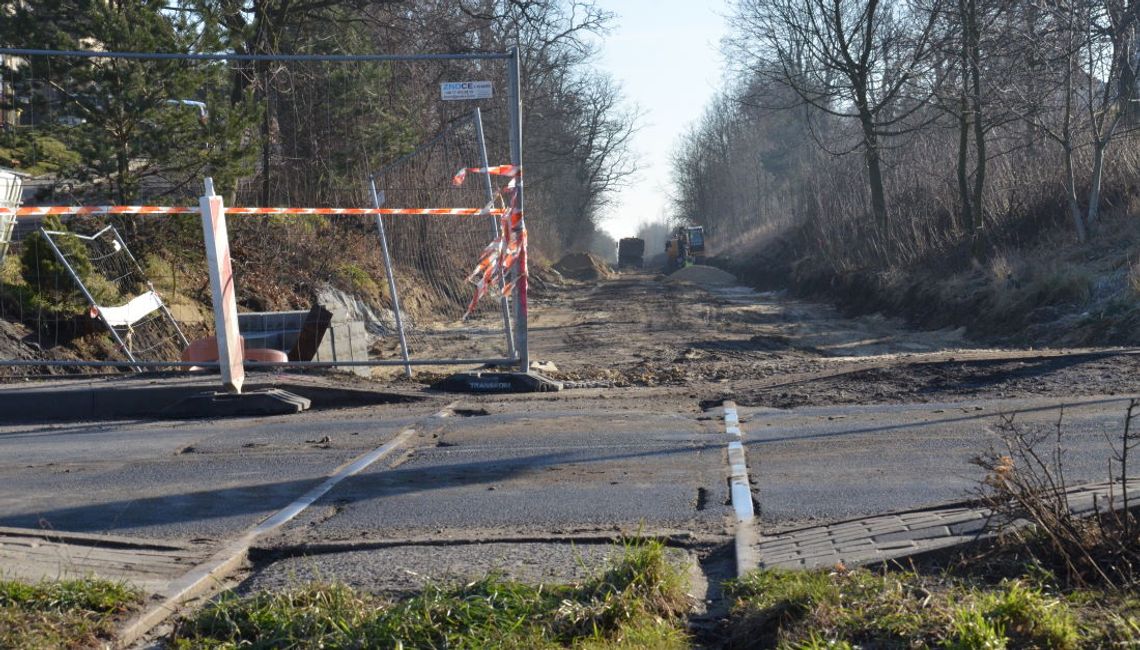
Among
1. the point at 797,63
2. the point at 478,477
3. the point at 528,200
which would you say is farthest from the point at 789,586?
the point at 528,200

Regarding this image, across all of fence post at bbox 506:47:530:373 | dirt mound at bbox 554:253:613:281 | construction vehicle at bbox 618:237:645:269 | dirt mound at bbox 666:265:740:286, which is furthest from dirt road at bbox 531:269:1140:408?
construction vehicle at bbox 618:237:645:269

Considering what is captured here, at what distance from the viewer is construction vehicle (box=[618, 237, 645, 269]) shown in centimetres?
9556

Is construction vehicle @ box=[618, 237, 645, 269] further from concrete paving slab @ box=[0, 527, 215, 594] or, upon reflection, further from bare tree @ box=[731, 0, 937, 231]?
Result: concrete paving slab @ box=[0, 527, 215, 594]

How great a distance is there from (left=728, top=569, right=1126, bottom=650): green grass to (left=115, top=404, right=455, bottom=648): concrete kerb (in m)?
2.25

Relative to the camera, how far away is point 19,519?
20.4 ft

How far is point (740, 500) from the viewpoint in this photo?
5.99 meters

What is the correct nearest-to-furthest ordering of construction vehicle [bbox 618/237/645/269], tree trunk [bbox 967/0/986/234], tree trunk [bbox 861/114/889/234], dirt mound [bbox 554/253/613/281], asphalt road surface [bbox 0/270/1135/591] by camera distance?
asphalt road surface [bbox 0/270/1135/591], tree trunk [bbox 967/0/986/234], tree trunk [bbox 861/114/889/234], dirt mound [bbox 554/253/613/281], construction vehicle [bbox 618/237/645/269]

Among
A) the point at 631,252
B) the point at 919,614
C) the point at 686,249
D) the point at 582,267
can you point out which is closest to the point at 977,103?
the point at 919,614

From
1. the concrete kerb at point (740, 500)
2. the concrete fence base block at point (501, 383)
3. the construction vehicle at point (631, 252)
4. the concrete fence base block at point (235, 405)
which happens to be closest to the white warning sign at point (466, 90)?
the concrete fence base block at point (501, 383)

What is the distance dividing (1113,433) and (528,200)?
3336cm

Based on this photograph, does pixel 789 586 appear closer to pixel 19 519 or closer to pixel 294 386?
pixel 19 519

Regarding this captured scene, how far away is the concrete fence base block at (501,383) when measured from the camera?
10.9 metres

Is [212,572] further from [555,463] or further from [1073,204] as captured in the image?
[1073,204]

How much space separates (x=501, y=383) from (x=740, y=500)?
17.0ft
